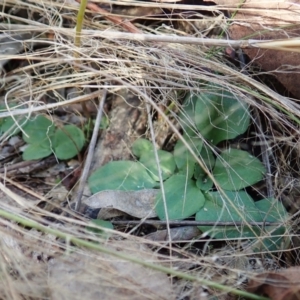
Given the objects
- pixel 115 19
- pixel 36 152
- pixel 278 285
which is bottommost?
pixel 36 152

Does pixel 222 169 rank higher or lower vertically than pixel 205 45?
lower

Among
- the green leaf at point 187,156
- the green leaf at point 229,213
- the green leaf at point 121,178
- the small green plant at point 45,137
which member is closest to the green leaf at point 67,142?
the small green plant at point 45,137

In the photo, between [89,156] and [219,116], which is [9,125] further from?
[219,116]

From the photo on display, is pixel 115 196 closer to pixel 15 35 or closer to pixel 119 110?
pixel 119 110

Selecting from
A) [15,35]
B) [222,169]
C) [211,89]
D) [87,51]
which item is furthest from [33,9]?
[222,169]

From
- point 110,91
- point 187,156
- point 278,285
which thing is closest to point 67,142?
point 110,91
